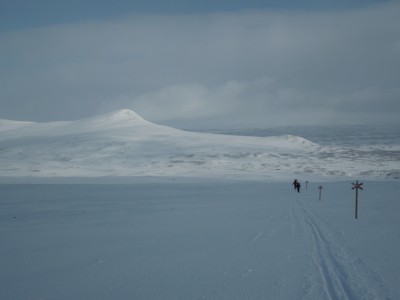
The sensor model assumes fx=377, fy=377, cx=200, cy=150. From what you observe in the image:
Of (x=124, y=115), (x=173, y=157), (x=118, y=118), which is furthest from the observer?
(x=124, y=115)

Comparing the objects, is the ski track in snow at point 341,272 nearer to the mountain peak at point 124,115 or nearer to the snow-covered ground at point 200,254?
the snow-covered ground at point 200,254

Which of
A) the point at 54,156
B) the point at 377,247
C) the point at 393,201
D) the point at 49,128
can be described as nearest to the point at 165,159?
the point at 54,156

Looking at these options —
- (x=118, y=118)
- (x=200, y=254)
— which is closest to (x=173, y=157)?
(x=200, y=254)

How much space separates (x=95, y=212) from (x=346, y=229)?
10.4 m

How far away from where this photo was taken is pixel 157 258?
8898 millimetres

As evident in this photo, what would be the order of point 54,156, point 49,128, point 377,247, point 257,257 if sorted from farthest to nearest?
1. point 49,128
2. point 54,156
3. point 377,247
4. point 257,257

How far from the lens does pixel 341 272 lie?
7.43 meters

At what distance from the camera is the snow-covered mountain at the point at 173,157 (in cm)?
5000

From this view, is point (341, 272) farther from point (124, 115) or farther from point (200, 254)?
point (124, 115)

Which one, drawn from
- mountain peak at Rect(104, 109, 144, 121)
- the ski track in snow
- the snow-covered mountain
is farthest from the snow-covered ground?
mountain peak at Rect(104, 109, 144, 121)

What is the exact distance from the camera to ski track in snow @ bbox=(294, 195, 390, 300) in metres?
6.41

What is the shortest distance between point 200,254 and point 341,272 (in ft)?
10.9

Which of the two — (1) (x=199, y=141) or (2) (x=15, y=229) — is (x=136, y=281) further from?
(1) (x=199, y=141)

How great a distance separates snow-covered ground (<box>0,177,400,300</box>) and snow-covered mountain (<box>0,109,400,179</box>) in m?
31.3
